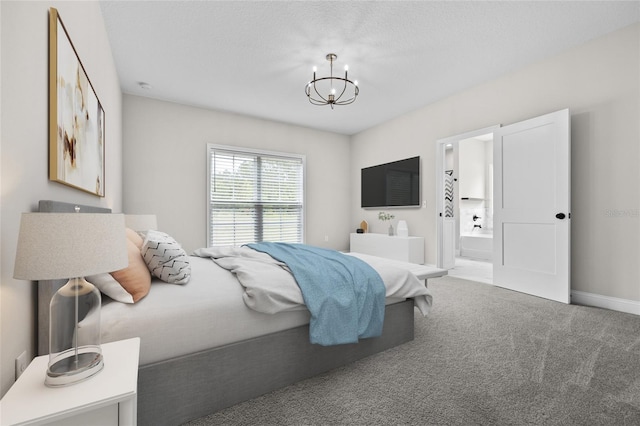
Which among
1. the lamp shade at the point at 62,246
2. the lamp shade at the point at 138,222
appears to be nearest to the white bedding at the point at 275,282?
the lamp shade at the point at 62,246

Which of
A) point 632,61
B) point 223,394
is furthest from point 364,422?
point 632,61

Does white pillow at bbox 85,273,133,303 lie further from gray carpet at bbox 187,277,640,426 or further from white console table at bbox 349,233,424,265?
white console table at bbox 349,233,424,265

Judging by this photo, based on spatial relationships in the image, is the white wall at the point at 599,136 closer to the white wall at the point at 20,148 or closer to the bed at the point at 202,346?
the bed at the point at 202,346

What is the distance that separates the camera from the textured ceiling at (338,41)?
8.39 feet

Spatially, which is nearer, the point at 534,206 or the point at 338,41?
the point at 338,41

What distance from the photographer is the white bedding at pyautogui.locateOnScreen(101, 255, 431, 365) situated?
1.25 meters

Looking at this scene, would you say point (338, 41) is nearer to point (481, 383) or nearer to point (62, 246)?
point (62, 246)

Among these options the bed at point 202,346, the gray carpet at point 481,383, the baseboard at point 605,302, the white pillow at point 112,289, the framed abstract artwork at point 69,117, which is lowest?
the gray carpet at point 481,383

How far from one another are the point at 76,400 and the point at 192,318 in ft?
1.84

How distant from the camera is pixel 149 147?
14.3ft

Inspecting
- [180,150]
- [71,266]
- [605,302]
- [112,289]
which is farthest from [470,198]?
[71,266]

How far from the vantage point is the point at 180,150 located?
4621mm

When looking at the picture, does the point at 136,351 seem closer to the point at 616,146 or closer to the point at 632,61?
the point at 616,146

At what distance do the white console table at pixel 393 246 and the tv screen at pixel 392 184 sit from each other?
2.15 feet
